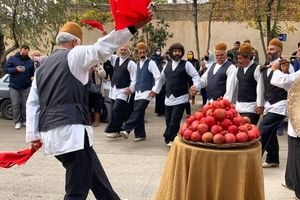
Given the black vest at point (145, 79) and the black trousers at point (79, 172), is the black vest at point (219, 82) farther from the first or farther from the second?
the black trousers at point (79, 172)

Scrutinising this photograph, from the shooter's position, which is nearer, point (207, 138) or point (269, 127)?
point (207, 138)

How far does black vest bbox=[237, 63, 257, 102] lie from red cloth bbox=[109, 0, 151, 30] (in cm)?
373

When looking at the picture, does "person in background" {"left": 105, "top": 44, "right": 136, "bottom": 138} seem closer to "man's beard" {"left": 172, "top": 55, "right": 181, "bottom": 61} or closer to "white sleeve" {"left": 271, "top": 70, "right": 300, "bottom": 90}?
"man's beard" {"left": 172, "top": 55, "right": 181, "bottom": 61}

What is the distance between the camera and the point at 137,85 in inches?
372

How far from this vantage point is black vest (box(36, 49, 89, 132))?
→ 4.36 m

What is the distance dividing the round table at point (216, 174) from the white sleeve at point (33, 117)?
129 centimetres

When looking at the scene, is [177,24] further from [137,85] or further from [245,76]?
[245,76]

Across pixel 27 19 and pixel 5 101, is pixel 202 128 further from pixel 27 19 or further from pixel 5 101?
pixel 27 19

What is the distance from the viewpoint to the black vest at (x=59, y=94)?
4.36 metres

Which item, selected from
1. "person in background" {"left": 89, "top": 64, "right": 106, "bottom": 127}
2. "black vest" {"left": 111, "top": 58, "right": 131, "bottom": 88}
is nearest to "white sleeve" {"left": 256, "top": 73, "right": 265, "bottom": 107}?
"black vest" {"left": 111, "top": 58, "right": 131, "bottom": 88}

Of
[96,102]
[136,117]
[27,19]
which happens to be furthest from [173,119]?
[27,19]

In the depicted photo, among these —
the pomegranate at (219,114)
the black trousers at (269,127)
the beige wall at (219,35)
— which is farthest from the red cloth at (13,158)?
the beige wall at (219,35)

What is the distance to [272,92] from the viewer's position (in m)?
6.98

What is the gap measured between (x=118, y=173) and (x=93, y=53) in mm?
3283
